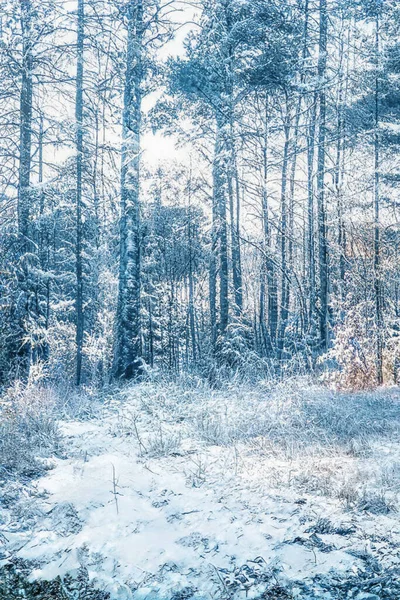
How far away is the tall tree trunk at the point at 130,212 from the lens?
9023 millimetres

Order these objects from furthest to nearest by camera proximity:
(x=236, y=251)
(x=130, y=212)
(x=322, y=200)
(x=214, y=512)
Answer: (x=236, y=251) < (x=322, y=200) < (x=130, y=212) < (x=214, y=512)

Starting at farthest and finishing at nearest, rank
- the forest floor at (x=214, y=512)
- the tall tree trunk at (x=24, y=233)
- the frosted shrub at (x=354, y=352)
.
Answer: the tall tree trunk at (x=24, y=233)
the frosted shrub at (x=354, y=352)
the forest floor at (x=214, y=512)

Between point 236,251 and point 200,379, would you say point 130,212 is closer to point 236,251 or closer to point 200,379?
point 200,379

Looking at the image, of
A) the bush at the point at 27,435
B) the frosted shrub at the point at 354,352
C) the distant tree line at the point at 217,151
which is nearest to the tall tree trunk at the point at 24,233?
the distant tree line at the point at 217,151

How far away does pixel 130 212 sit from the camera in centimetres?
922

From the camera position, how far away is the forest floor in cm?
248

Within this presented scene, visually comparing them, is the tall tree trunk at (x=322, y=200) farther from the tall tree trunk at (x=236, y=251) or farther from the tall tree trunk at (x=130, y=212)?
the tall tree trunk at (x=130, y=212)

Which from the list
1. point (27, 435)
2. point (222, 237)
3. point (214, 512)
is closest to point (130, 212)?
point (222, 237)

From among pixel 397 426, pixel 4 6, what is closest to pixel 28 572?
pixel 397 426

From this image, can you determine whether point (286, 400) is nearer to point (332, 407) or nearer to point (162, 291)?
point (332, 407)

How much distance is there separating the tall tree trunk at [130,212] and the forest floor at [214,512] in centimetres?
352

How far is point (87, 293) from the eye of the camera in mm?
23734

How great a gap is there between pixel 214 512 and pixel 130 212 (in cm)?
707

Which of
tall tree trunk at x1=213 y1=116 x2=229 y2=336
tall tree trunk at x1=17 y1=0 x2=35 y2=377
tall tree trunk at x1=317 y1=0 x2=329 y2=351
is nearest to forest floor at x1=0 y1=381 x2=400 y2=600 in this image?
tall tree trunk at x1=17 y1=0 x2=35 y2=377
